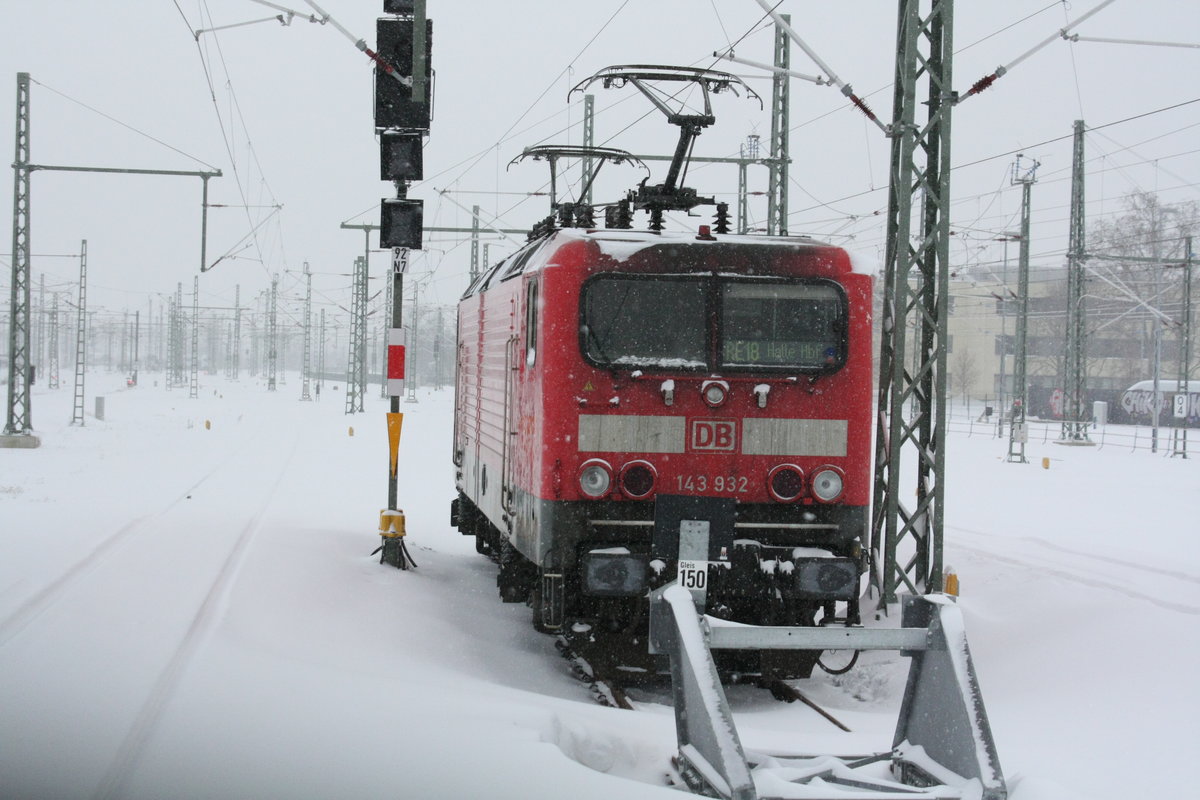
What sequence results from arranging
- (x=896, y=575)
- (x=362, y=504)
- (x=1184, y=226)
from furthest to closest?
(x=1184, y=226) → (x=362, y=504) → (x=896, y=575)

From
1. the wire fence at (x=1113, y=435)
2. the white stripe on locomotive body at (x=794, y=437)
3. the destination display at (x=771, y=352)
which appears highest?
the destination display at (x=771, y=352)

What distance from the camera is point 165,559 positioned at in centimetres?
1080

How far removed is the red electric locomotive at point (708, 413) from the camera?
26.0 ft

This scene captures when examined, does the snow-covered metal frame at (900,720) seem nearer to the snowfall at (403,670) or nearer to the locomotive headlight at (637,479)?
the snowfall at (403,670)

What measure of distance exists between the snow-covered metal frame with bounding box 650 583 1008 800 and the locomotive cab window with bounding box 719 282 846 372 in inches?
90.3

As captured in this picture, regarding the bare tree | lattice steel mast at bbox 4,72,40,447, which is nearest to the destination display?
lattice steel mast at bbox 4,72,40,447

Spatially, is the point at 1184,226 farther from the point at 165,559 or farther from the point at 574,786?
the point at 574,786

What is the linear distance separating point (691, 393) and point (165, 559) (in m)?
5.49

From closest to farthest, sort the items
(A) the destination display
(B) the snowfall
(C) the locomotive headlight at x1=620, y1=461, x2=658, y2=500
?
(B) the snowfall < (C) the locomotive headlight at x1=620, y1=461, x2=658, y2=500 < (A) the destination display

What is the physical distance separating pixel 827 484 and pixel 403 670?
3.04m

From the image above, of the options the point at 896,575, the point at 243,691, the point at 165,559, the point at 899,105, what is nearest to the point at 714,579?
the point at 243,691

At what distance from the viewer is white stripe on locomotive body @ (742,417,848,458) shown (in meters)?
8.09

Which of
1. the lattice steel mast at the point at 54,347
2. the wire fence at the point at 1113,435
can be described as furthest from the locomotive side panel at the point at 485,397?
the lattice steel mast at the point at 54,347

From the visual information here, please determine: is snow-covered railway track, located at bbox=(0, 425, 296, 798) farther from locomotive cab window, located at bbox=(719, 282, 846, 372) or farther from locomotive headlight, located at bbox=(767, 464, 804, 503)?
locomotive cab window, located at bbox=(719, 282, 846, 372)
